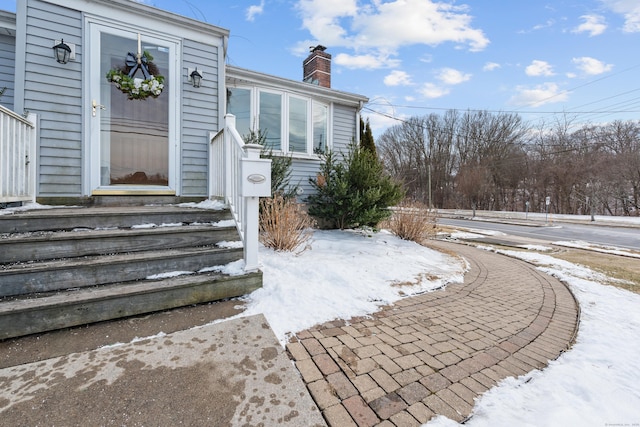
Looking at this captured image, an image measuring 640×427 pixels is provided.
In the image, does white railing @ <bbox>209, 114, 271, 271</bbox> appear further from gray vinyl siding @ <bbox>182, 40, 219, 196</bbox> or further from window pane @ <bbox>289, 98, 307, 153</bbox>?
window pane @ <bbox>289, 98, 307, 153</bbox>

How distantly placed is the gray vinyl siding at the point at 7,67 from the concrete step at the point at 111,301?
163 inches

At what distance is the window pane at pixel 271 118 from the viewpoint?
21.2ft

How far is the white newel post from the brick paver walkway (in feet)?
3.26

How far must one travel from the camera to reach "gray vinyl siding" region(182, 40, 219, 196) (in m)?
4.54

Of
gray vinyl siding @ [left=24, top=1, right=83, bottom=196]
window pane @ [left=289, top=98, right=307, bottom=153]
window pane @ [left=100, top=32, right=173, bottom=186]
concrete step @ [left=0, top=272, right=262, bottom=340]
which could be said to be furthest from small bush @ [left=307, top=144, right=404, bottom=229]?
gray vinyl siding @ [left=24, top=1, right=83, bottom=196]

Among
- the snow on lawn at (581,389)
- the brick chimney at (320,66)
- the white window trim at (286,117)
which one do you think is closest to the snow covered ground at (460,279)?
the snow on lawn at (581,389)

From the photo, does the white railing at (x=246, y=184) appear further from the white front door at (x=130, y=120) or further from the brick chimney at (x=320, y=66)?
the brick chimney at (x=320, y=66)

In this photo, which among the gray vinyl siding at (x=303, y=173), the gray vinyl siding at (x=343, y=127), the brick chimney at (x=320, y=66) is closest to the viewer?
the gray vinyl siding at (x=303, y=173)

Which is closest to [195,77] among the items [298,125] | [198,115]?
[198,115]

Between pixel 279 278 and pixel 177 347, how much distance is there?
1.29 meters

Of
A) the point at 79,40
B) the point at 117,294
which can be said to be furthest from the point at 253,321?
the point at 79,40

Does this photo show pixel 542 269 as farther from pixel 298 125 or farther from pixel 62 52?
pixel 62 52

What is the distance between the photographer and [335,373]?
1.69 meters

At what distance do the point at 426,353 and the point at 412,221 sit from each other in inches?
186
